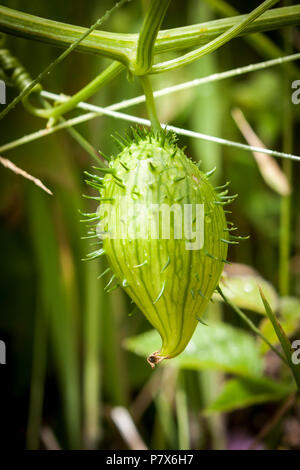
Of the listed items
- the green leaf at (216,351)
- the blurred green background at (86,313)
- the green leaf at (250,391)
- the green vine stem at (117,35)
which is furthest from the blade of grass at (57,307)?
the green vine stem at (117,35)

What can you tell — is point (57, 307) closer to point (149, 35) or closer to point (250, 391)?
point (250, 391)

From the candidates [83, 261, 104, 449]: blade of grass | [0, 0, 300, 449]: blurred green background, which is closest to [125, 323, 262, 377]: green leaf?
[0, 0, 300, 449]: blurred green background

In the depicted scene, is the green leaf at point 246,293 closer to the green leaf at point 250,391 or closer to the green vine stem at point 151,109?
the green leaf at point 250,391

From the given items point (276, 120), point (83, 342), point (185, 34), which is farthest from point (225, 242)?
point (276, 120)

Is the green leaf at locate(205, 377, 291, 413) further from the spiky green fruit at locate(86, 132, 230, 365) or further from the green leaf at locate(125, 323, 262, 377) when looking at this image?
the spiky green fruit at locate(86, 132, 230, 365)

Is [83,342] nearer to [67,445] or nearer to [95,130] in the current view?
[67,445]
